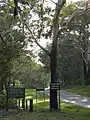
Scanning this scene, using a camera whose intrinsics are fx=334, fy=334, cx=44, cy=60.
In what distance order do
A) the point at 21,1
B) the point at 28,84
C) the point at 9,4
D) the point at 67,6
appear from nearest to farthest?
1. the point at 21,1
2. the point at 9,4
3. the point at 67,6
4. the point at 28,84

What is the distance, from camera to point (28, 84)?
103938mm

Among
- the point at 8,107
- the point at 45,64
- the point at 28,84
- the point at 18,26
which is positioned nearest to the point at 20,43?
the point at 18,26

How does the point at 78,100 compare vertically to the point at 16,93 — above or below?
below

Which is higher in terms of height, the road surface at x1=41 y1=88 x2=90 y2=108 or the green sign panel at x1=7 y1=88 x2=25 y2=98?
the green sign panel at x1=7 y1=88 x2=25 y2=98

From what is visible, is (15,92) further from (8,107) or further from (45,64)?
(45,64)

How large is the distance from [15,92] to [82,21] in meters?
24.4

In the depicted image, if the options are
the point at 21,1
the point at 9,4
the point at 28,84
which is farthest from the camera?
the point at 28,84

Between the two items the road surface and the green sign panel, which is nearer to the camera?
the green sign panel

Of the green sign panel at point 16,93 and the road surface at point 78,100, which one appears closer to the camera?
the green sign panel at point 16,93

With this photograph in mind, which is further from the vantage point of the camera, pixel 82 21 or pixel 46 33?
pixel 82 21

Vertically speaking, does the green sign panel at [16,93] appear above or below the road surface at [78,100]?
above

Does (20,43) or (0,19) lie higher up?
(0,19)

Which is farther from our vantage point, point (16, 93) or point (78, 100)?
point (78, 100)

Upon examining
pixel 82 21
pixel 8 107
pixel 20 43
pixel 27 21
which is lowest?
pixel 8 107
